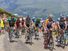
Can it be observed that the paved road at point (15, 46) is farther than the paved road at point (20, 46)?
No

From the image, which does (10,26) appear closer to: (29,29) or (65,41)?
(29,29)

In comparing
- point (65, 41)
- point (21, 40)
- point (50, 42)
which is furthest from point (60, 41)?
point (21, 40)

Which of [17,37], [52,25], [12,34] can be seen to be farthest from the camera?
[17,37]

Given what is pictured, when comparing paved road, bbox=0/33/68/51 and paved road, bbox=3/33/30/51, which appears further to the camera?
paved road, bbox=0/33/68/51

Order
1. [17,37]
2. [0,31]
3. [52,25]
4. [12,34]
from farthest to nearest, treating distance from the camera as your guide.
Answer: [0,31] < [17,37] < [12,34] < [52,25]

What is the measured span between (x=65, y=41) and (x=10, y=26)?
515cm

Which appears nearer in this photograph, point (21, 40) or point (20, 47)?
point (20, 47)

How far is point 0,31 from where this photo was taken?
42.5 meters

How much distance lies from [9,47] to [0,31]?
10549mm

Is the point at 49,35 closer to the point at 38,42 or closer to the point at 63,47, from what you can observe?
the point at 63,47

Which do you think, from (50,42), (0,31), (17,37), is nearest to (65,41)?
(50,42)

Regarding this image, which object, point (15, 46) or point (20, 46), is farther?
point (20, 46)

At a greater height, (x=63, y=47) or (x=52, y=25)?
(x=52, y=25)

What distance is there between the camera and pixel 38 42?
35719 millimetres
